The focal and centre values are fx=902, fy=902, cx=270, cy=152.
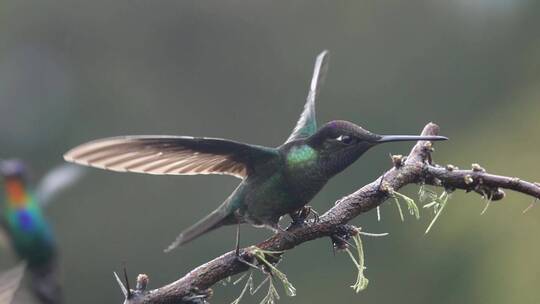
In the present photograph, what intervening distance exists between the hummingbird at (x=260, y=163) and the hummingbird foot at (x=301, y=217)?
0.02 meters

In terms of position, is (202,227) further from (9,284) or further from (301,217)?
(9,284)

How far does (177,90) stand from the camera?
11.2m

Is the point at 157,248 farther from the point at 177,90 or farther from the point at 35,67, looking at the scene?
the point at 35,67

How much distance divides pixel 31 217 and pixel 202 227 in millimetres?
2758

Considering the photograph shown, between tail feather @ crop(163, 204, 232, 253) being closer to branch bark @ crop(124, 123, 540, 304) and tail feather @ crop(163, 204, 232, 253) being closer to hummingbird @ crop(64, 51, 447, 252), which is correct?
hummingbird @ crop(64, 51, 447, 252)

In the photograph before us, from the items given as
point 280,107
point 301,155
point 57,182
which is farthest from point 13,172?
point 280,107

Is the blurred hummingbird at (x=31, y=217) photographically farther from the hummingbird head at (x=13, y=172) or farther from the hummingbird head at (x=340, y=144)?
the hummingbird head at (x=340, y=144)

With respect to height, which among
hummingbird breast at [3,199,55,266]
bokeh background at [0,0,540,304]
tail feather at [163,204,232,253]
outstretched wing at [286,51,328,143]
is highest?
outstretched wing at [286,51,328,143]

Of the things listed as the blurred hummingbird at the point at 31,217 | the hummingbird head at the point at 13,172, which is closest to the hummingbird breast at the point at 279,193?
the blurred hummingbird at the point at 31,217

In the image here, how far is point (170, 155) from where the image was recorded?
7.33 feet

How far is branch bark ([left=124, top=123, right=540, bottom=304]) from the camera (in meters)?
1.95

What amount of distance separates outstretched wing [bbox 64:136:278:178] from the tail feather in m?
0.12

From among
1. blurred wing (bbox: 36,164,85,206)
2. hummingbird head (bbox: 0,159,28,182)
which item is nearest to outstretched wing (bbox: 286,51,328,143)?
blurred wing (bbox: 36,164,85,206)

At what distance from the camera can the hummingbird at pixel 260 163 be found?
2.15 metres
